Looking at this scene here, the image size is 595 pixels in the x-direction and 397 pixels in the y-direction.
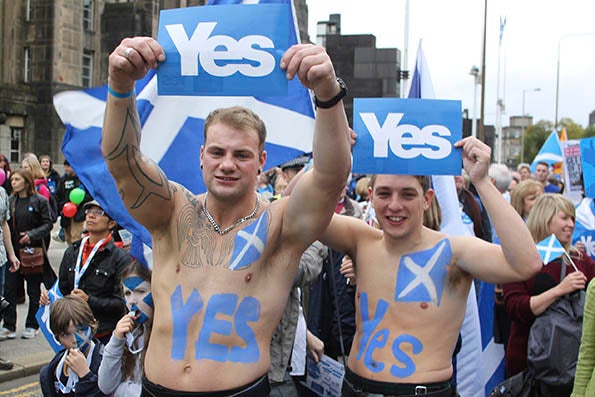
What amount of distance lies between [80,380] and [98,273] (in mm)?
1177

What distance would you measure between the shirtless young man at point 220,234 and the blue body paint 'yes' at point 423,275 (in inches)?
27.4

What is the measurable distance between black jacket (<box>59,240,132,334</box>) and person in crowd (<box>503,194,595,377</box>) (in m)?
2.72

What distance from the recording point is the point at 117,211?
Result: 3.75 meters

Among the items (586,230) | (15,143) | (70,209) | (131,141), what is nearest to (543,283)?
(586,230)

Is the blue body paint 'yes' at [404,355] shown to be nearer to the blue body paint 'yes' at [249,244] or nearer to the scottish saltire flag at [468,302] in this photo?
the blue body paint 'yes' at [249,244]

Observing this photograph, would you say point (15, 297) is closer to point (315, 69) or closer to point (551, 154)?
point (315, 69)

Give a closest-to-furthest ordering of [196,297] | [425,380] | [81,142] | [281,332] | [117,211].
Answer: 1. [196,297]
2. [425,380]
3. [281,332]
4. [117,211]
5. [81,142]

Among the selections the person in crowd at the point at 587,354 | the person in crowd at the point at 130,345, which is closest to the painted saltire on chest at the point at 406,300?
the person in crowd at the point at 587,354

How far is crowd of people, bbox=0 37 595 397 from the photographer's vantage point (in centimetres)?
236

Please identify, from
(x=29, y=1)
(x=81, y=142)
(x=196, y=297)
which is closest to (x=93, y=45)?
(x=29, y=1)

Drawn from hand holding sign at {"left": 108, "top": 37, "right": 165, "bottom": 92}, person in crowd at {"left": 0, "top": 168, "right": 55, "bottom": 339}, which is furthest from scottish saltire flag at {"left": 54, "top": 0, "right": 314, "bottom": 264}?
person in crowd at {"left": 0, "top": 168, "right": 55, "bottom": 339}

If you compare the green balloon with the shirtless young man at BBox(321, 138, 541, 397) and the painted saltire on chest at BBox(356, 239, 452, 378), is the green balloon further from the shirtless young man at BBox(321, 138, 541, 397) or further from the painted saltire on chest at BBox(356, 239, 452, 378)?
the painted saltire on chest at BBox(356, 239, 452, 378)

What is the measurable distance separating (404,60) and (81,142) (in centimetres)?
1262

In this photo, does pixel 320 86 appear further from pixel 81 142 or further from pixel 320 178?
pixel 81 142
